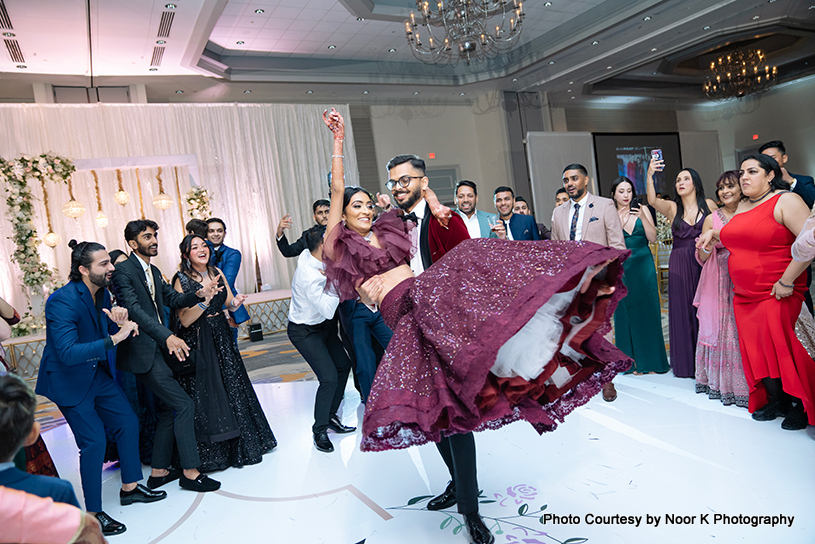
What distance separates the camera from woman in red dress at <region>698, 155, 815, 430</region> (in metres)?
2.90

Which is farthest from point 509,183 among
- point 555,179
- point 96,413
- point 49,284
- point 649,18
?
point 96,413

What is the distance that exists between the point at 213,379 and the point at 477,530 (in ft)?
6.11

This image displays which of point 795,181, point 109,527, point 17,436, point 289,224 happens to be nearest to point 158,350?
point 109,527

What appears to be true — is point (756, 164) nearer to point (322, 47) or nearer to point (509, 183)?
point (322, 47)

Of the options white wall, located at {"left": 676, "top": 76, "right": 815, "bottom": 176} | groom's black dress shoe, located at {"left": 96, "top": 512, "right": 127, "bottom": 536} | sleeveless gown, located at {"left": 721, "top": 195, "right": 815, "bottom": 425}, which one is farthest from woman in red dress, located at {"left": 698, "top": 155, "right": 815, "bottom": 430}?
white wall, located at {"left": 676, "top": 76, "right": 815, "bottom": 176}

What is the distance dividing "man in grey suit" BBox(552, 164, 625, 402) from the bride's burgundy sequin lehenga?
1.91 metres

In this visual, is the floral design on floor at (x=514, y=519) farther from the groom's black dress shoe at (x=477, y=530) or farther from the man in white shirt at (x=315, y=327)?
the man in white shirt at (x=315, y=327)

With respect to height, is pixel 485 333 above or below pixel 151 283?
below

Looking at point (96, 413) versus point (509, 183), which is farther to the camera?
point (509, 183)

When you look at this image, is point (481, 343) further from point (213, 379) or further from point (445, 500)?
point (213, 379)

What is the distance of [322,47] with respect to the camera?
9695 millimetres

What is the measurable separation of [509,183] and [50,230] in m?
8.64

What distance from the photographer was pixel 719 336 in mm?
3494

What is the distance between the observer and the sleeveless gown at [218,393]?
3.29 m
